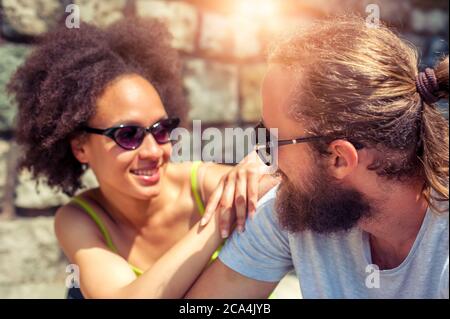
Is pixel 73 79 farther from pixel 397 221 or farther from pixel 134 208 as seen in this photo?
pixel 397 221

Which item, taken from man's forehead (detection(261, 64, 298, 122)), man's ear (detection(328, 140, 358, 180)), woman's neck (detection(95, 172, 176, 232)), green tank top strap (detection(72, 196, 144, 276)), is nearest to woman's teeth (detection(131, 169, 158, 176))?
woman's neck (detection(95, 172, 176, 232))

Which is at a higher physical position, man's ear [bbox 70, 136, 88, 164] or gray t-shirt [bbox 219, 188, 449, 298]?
man's ear [bbox 70, 136, 88, 164]

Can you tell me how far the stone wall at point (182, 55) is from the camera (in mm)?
3320

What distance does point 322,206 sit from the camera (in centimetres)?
193

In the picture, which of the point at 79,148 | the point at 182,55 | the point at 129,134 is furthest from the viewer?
the point at 182,55

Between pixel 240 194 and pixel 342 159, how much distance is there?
0.46 meters

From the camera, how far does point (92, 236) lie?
2502 millimetres

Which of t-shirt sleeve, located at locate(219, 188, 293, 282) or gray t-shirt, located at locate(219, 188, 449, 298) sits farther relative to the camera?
t-shirt sleeve, located at locate(219, 188, 293, 282)

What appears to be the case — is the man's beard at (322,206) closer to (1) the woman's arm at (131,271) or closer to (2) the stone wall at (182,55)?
(1) the woman's arm at (131,271)

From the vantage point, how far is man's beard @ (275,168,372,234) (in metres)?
1.91

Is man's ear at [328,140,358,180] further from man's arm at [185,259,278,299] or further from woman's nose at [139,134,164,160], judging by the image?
woman's nose at [139,134,164,160]

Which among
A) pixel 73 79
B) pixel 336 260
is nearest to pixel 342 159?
pixel 336 260

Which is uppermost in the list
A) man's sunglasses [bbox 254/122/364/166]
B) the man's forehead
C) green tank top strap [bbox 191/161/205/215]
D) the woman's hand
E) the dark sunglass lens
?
the man's forehead
